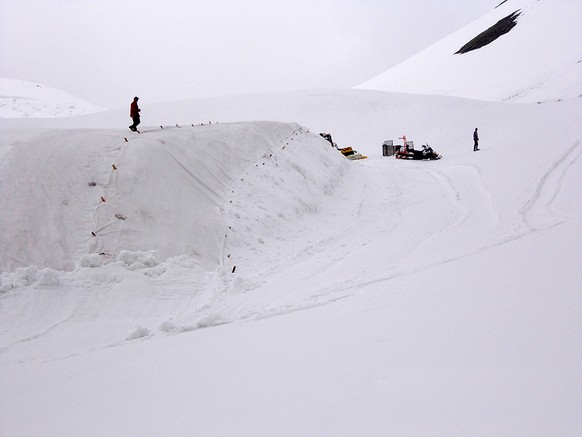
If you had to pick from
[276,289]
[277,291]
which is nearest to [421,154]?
[276,289]

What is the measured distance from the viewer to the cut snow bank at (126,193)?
7.61 meters

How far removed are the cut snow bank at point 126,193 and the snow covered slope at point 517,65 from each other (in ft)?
96.6

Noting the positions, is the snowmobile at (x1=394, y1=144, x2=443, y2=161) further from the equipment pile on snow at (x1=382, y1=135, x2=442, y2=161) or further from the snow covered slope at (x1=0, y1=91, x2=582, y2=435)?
the snow covered slope at (x1=0, y1=91, x2=582, y2=435)

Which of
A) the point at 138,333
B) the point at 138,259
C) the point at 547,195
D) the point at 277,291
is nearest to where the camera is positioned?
the point at 138,333

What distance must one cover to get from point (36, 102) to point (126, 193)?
38803mm

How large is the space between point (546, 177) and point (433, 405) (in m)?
11.5

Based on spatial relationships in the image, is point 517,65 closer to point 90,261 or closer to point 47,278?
point 90,261

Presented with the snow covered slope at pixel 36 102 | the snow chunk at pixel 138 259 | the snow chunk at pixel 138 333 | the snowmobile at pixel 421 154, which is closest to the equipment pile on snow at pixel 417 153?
the snowmobile at pixel 421 154

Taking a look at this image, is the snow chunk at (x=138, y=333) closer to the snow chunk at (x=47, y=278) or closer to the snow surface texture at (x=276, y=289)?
the snow surface texture at (x=276, y=289)

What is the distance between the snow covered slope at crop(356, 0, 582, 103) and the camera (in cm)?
3909

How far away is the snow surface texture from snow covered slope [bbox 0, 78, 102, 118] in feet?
101

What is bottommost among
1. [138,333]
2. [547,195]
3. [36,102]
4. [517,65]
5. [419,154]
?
[138,333]

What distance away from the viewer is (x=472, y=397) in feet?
7.84

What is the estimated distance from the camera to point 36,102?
40.3m
